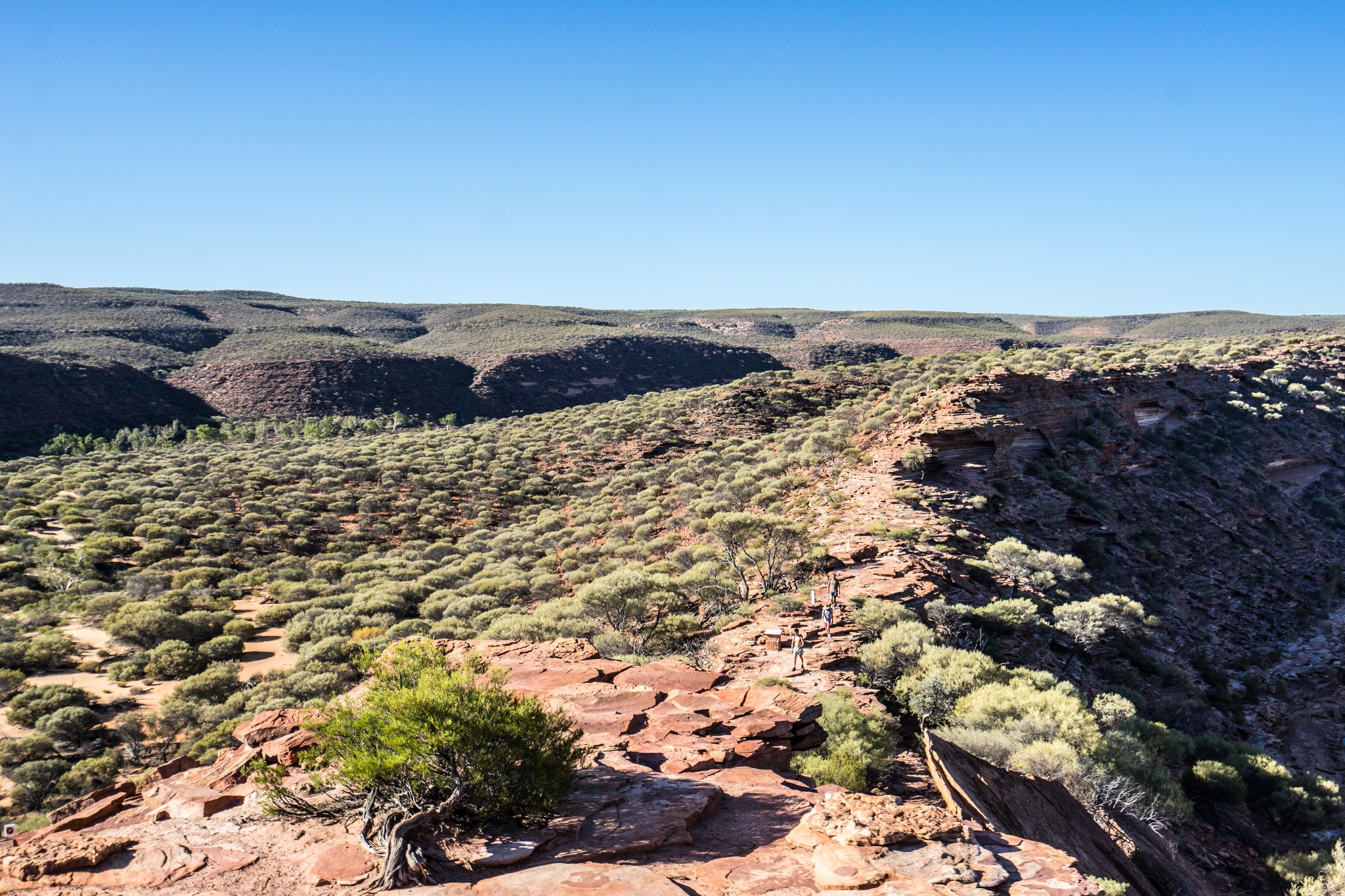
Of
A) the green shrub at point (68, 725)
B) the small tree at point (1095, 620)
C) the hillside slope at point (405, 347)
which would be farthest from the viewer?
the hillside slope at point (405, 347)

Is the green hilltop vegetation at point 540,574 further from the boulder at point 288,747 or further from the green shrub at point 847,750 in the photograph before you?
the boulder at point 288,747

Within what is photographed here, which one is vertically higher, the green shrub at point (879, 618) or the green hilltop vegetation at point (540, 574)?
the green shrub at point (879, 618)

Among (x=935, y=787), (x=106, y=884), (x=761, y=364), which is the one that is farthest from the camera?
(x=761, y=364)

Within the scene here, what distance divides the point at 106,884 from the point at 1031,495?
2425cm

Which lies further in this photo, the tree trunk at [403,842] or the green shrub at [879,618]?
the green shrub at [879,618]

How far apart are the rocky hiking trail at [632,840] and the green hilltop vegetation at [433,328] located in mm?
76549

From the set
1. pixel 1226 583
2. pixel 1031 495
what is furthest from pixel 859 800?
pixel 1226 583

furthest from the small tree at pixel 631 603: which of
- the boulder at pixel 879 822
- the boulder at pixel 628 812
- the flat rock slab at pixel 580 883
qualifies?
the flat rock slab at pixel 580 883

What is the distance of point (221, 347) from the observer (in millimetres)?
82312

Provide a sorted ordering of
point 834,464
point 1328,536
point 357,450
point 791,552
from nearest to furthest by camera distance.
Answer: point 791,552 < point 834,464 < point 1328,536 < point 357,450

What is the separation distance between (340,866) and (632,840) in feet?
8.30

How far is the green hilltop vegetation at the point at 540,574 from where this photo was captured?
11.8 metres

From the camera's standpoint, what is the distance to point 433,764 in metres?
6.33

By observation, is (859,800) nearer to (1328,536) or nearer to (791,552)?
(791,552)
